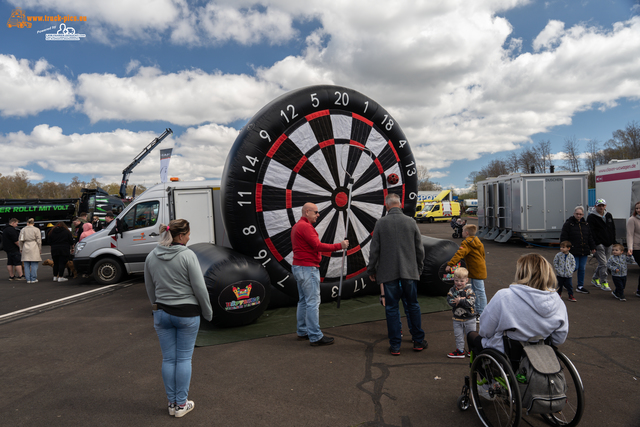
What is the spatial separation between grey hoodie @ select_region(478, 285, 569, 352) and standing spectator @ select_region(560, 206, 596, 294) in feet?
16.9

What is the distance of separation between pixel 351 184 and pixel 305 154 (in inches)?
36.5

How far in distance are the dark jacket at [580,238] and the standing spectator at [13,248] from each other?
13.1 meters

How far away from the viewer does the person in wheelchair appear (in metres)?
2.51

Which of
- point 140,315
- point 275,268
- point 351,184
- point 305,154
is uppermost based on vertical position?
point 305,154

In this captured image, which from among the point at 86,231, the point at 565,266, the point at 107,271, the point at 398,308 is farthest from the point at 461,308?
the point at 86,231

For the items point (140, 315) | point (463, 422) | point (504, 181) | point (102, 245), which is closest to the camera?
point (463, 422)

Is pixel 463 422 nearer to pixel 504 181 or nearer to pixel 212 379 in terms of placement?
pixel 212 379

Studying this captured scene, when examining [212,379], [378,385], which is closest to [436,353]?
[378,385]

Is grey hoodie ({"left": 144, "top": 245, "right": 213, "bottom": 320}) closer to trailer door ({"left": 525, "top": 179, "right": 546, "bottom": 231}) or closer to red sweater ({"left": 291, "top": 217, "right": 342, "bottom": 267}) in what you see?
red sweater ({"left": 291, "top": 217, "right": 342, "bottom": 267})

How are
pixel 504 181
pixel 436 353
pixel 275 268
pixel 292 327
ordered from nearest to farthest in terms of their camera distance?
pixel 436 353
pixel 292 327
pixel 275 268
pixel 504 181

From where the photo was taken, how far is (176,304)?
2.92 m

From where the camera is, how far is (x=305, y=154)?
6074 millimetres

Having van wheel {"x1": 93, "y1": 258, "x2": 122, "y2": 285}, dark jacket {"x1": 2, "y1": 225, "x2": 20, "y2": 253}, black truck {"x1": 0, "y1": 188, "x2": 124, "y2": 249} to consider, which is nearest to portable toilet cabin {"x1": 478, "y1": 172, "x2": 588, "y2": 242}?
van wheel {"x1": 93, "y1": 258, "x2": 122, "y2": 285}

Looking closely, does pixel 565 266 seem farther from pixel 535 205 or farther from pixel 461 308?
pixel 535 205
